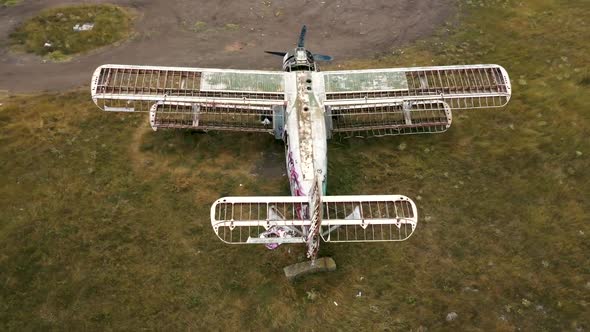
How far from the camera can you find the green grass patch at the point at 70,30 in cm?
2630

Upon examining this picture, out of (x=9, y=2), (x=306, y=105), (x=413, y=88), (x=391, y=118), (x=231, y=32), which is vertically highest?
(x=413, y=88)

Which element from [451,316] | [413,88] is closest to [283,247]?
[451,316]

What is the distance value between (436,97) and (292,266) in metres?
9.86

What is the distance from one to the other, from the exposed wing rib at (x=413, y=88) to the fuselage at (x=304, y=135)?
3.52 ft

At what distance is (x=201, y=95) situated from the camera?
18.7m

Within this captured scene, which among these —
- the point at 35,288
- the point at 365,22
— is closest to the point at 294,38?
the point at 365,22

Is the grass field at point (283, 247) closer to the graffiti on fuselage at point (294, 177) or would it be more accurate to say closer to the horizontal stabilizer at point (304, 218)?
the horizontal stabilizer at point (304, 218)

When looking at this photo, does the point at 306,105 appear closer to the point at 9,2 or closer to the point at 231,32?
the point at 231,32

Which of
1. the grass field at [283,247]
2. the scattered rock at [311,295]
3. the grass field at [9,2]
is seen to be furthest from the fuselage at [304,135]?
the grass field at [9,2]

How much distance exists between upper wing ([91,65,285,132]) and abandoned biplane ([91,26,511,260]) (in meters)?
0.04

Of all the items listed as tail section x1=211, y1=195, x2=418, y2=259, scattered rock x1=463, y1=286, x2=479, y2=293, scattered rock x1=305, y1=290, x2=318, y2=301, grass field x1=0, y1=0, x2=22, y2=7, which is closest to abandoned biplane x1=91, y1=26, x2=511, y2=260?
tail section x1=211, y1=195, x2=418, y2=259

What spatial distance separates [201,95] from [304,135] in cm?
524

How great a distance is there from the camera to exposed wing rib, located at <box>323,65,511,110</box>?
18.5m

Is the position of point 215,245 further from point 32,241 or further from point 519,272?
point 519,272
